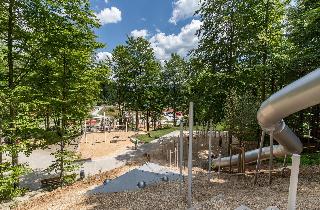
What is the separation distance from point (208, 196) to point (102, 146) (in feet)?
77.3

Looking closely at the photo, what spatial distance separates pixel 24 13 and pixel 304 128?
21.6 meters

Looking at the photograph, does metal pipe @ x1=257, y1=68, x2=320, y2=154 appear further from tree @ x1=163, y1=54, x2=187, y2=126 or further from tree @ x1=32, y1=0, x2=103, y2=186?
tree @ x1=163, y1=54, x2=187, y2=126

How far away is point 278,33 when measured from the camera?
1043 inches

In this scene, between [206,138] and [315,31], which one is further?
[206,138]

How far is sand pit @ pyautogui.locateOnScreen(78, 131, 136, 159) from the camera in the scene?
34.1 m

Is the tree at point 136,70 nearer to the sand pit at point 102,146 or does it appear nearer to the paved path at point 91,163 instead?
the sand pit at point 102,146

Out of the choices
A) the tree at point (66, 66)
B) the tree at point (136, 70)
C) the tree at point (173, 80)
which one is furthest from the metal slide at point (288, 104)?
the tree at point (173, 80)

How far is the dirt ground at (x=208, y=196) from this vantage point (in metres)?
12.4

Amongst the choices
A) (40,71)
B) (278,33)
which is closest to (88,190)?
(40,71)

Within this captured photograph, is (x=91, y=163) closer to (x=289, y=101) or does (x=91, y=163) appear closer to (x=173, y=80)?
(x=289, y=101)

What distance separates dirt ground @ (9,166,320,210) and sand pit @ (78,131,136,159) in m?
13.3

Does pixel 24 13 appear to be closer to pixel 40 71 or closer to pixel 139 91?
pixel 40 71

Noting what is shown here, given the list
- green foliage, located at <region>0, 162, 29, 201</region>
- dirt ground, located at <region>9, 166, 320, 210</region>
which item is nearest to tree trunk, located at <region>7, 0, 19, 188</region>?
green foliage, located at <region>0, 162, 29, 201</region>

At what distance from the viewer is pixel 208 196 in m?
15.2
